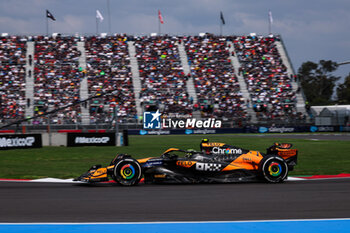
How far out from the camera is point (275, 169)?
30.2 ft

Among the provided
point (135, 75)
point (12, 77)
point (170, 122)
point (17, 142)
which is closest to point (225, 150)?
point (17, 142)

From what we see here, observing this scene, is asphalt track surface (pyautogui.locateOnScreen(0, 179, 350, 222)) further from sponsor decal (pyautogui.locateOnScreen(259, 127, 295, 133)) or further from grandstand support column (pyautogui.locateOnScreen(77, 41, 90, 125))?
sponsor decal (pyautogui.locateOnScreen(259, 127, 295, 133))

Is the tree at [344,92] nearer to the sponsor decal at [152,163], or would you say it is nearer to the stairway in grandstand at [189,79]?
the stairway in grandstand at [189,79]

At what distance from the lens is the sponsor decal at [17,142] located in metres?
20.5

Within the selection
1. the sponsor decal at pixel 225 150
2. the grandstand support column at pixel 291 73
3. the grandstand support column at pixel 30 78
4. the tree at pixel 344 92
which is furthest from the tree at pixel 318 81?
the sponsor decal at pixel 225 150

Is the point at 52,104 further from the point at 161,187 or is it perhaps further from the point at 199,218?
the point at 199,218

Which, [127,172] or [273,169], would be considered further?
[273,169]

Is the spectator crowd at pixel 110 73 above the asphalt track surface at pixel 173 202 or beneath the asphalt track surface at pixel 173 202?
above

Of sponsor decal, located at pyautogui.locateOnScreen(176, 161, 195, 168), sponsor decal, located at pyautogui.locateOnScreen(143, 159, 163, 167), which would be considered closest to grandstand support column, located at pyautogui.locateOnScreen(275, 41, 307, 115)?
sponsor decal, located at pyautogui.locateOnScreen(176, 161, 195, 168)

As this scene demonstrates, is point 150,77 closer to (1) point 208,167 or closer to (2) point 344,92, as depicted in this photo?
(1) point 208,167

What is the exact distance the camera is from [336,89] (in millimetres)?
92188

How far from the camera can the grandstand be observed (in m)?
42.3

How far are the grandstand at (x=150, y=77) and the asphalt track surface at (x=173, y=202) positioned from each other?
99.6ft

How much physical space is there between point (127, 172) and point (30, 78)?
124ft
